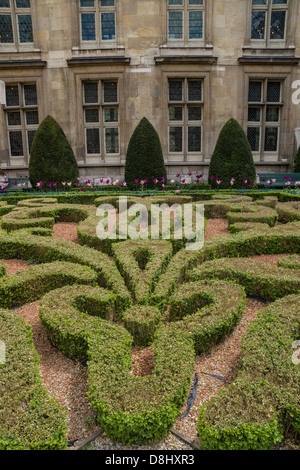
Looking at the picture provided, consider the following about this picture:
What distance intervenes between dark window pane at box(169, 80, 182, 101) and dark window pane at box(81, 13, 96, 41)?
3.99m

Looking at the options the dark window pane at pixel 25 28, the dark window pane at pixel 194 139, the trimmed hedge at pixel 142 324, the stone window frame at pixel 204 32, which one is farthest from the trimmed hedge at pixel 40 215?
the dark window pane at pixel 25 28

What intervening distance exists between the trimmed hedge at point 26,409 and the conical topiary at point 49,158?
10.3 m

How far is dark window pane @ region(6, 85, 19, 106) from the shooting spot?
15.5 metres

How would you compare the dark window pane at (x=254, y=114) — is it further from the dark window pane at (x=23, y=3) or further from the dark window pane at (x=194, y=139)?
the dark window pane at (x=23, y=3)

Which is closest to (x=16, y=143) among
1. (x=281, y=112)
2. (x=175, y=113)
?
(x=175, y=113)

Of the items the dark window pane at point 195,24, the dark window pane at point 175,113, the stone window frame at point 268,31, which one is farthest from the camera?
the dark window pane at point 175,113

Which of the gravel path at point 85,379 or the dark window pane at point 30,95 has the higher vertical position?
the dark window pane at point 30,95

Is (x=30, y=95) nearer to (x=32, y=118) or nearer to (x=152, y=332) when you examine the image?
(x=32, y=118)

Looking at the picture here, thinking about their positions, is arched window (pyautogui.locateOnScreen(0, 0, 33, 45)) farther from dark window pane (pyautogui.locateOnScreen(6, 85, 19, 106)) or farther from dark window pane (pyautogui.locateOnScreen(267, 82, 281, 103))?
dark window pane (pyautogui.locateOnScreen(267, 82, 281, 103))

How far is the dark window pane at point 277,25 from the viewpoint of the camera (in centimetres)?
1515

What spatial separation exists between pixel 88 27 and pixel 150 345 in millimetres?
16052

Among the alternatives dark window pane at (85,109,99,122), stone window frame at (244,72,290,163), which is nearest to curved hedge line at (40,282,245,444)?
dark window pane at (85,109,99,122)

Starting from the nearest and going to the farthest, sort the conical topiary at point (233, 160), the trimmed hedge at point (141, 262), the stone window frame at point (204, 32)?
the trimmed hedge at point (141, 262) → the conical topiary at point (233, 160) → the stone window frame at point (204, 32)

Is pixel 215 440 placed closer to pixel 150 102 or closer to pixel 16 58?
pixel 150 102
